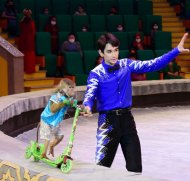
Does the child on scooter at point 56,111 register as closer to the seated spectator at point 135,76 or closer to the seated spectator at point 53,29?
the seated spectator at point 135,76

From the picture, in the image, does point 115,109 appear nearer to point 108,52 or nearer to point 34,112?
point 108,52

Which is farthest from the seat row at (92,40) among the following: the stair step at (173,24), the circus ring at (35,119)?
the circus ring at (35,119)

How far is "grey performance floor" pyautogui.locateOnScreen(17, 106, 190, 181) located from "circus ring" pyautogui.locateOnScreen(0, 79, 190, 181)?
21 cm

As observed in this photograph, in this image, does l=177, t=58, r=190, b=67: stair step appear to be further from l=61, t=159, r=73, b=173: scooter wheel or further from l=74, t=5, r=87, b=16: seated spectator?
l=61, t=159, r=73, b=173: scooter wheel

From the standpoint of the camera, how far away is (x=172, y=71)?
13.3 metres

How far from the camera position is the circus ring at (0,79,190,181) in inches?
136

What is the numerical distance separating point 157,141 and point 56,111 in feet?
11.7

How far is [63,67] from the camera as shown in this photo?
11953mm

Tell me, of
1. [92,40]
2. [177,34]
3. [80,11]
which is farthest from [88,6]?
[177,34]

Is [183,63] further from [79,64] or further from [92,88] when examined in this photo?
[92,88]

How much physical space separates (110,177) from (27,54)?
8424 millimetres

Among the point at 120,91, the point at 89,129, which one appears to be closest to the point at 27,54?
the point at 89,129

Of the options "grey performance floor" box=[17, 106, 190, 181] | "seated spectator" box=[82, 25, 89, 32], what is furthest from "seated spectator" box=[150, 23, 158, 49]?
"grey performance floor" box=[17, 106, 190, 181]

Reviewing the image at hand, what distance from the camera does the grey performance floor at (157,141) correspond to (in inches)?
222
